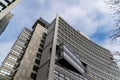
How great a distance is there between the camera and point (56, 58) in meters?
61.2

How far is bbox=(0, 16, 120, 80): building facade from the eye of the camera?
54.5 metres

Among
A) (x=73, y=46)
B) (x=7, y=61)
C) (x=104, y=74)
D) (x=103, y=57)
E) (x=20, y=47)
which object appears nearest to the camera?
(x=7, y=61)

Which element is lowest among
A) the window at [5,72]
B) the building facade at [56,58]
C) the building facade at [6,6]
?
the building facade at [6,6]

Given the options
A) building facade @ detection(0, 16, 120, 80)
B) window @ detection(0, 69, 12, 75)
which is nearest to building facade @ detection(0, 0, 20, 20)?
building facade @ detection(0, 16, 120, 80)

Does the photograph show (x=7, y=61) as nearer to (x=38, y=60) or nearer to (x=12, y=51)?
(x=12, y=51)

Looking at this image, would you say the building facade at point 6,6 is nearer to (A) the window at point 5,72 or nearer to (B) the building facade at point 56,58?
(B) the building facade at point 56,58

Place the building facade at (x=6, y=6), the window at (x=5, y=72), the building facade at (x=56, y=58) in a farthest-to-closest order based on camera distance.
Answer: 1. the building facade at (x=56, y=58)
2. the window at (x=5, y=72)
3. the building facade at (x=6, y=6)

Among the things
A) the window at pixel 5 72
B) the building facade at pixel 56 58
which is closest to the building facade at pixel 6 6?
the building facade at pixel 56 58

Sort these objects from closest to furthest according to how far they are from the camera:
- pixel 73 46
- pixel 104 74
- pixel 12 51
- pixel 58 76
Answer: pixel 58 76
pixel 12 51
pixel 73 46
pixel 104 74

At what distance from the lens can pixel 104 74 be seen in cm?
8388

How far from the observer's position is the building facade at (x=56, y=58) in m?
54.5

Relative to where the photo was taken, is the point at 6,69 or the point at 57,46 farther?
the point at 57,46

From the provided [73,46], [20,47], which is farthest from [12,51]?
[73,46]

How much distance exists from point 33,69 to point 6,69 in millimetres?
9152
